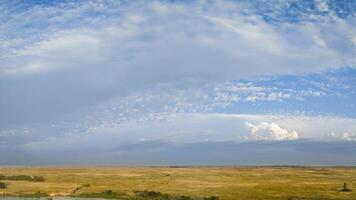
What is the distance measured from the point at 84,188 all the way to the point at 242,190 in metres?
27.8

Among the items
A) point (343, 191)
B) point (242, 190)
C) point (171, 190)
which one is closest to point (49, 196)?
point (171, 190)

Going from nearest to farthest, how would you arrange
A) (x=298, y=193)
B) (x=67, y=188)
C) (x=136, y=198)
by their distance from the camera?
1. (x=136, y=198)
2. (x=298, y=193)
3. (x=67, y=188)

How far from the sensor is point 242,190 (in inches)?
3317

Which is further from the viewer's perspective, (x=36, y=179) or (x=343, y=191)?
(x=36, y=179)

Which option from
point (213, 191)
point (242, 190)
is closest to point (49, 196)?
point (213, 191)

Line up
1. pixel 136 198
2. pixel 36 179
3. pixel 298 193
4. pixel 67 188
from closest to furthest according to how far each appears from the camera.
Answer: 1. pixel 136 198
2. pixel 298 193
3. pixel 67 188
4. pixel 36 179

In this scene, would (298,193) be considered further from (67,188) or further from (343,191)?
(67,188)

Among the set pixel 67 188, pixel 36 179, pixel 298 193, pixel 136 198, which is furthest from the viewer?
pixel 36 179

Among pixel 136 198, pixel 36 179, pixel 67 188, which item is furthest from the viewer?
pixel 36 179

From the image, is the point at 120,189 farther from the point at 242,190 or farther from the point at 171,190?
the point at 242,190

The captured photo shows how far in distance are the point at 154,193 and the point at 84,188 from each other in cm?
1634

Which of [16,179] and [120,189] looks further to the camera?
[16,179]

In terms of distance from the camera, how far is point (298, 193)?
262 feet

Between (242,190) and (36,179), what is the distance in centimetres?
4334
